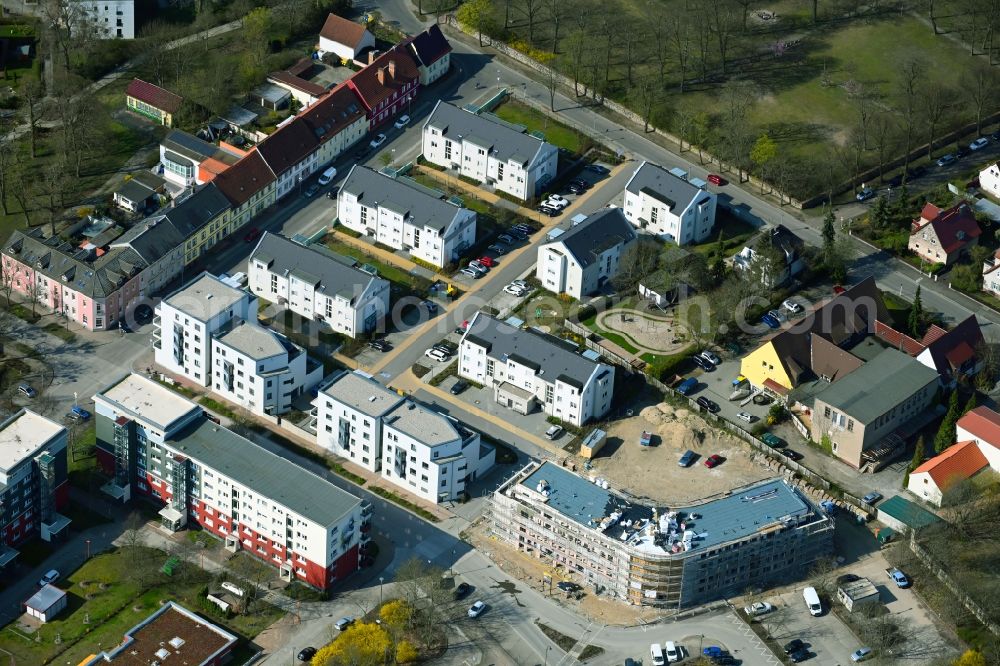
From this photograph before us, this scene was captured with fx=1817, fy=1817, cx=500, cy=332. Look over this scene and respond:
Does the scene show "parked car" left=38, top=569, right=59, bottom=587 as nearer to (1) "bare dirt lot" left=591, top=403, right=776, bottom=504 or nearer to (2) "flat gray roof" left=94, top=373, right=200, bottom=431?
(2) "flat gray roof" left=94, top=373, right=200, bottom=431

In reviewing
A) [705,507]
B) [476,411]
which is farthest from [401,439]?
[705,507]

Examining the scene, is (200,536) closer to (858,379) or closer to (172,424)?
(172,424)

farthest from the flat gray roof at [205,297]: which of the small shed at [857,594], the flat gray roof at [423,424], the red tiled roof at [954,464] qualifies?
the red tiled roof at [954,464]

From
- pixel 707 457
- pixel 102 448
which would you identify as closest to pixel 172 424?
pixel 102 448

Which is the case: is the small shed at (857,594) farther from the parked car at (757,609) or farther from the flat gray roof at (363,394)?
the flat gray roof at (363,394)

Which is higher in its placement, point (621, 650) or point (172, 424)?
point (172, 424)
